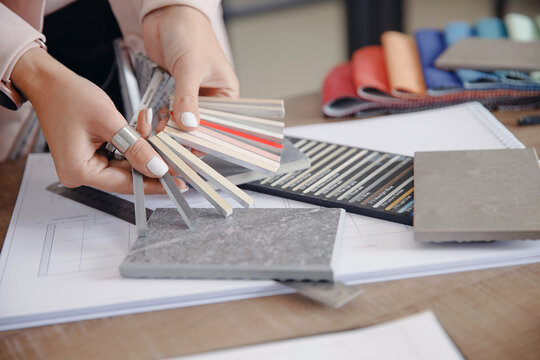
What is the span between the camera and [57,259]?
55 cm

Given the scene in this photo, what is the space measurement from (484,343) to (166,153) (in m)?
0.37

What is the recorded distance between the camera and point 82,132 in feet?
1.97

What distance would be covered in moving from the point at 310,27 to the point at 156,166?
1.88m

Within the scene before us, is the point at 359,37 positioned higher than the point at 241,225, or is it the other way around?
the point at 241,225

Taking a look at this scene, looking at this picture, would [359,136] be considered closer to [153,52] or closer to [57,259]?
[153,52]

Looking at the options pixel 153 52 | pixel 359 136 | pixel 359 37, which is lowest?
pixel 359 37

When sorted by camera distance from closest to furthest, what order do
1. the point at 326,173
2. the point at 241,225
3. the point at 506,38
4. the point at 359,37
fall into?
the point at 241,225 → the point at 326,173 → the point at 506,38 → the point at 359,37

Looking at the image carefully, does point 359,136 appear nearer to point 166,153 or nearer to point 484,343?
point 166,153

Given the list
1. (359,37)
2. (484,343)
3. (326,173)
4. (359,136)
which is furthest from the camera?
(359,37)

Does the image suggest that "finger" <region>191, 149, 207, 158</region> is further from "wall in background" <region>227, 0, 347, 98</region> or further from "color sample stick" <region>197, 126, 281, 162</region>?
"wall in background" <region>227, 0, 347, 98</region>

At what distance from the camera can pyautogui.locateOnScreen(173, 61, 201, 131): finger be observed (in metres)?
0.61

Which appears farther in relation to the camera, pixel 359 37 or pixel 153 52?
pixel 359 37

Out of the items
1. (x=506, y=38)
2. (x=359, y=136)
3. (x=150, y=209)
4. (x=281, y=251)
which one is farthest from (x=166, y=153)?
(x=506, y=38)

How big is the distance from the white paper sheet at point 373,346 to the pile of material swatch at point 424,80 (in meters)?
0.52
